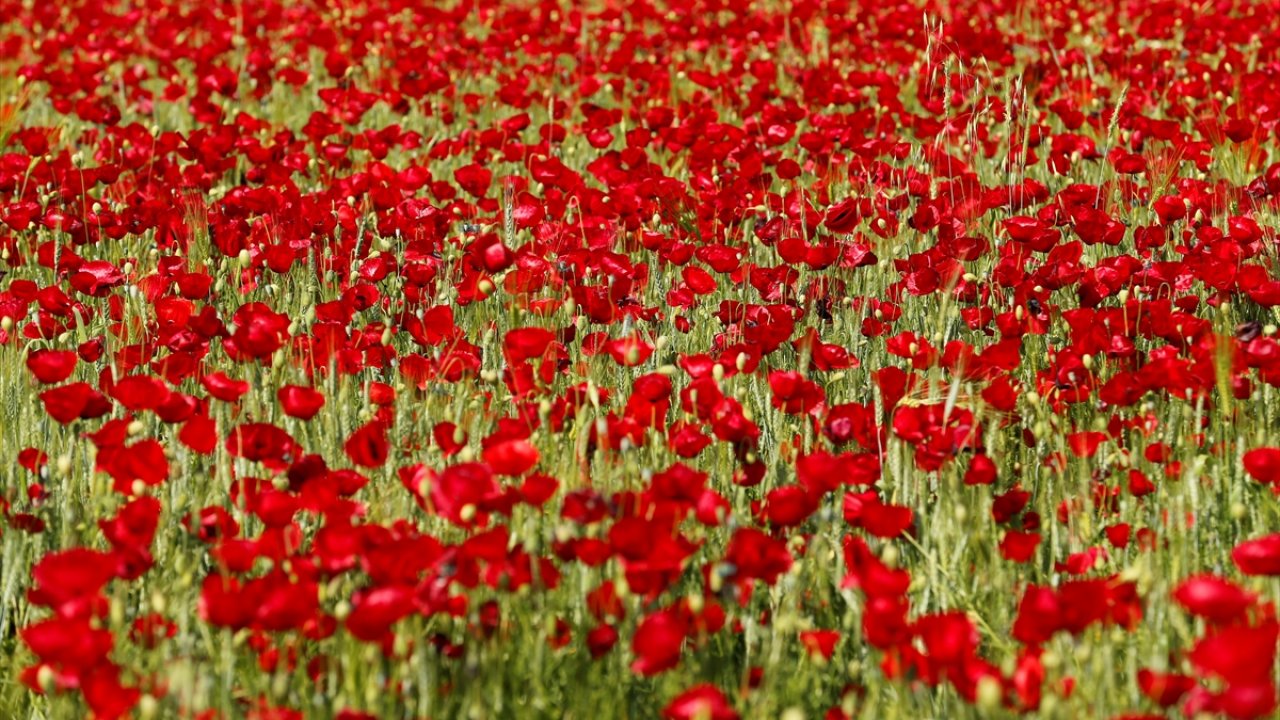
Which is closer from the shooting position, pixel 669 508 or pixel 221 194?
pixel 669 508

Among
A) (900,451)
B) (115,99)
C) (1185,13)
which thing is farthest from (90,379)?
(1185,13)

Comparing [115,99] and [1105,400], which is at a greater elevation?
[1105,400]

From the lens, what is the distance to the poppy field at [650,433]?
1.92 m

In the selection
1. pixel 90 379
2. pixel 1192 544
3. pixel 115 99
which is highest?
pixel 1192 544

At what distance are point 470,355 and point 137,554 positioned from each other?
0.93 metres

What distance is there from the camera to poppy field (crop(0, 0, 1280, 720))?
1.92 m

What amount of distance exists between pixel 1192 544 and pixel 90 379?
7.20 feet

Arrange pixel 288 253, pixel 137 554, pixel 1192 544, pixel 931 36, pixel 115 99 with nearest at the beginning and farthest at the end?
pixel 137 554 → pixel 1192 544 → pixel 288 253 → pixel 931 36 → pixel 115 99

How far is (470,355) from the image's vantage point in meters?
2.80

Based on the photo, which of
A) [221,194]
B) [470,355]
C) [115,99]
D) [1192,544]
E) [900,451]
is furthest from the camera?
[115,99]

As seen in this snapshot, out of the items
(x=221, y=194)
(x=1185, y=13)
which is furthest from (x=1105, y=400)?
(x=1185, y=13)

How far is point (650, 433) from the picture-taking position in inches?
103

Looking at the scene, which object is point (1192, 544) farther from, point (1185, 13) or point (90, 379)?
point (1185, 13)

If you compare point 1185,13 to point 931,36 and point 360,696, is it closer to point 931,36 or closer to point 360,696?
point 931,36
